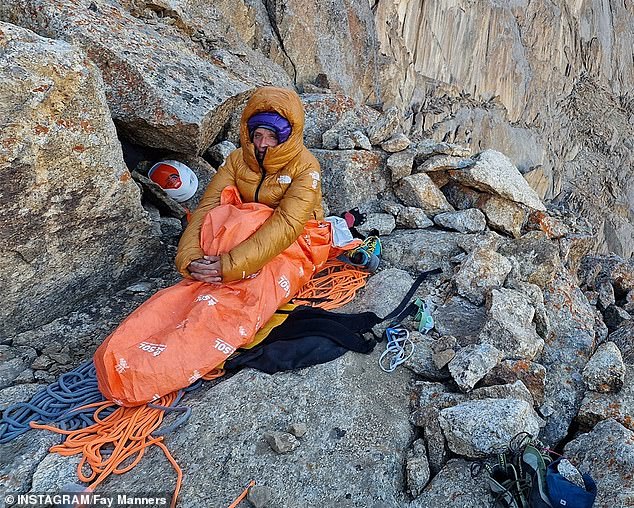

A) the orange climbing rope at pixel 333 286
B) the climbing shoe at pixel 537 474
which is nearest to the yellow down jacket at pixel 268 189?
the orange climbing rope at pixel 333 286

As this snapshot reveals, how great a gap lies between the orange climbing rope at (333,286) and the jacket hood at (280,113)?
1.00 m

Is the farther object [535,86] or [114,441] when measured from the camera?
[535,86]

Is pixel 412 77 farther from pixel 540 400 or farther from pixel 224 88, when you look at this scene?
pixel 540 400

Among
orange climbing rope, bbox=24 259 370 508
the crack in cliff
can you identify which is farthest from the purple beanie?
the crack in cliff

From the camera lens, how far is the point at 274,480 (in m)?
2.50

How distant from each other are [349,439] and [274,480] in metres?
0.47

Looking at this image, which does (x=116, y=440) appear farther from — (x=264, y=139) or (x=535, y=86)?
(x=535, y=86)

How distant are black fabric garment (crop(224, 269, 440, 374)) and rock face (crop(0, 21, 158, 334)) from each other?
5.31 ft

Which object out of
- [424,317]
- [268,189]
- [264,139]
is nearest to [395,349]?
[424,317]

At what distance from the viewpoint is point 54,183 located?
3.52 meters

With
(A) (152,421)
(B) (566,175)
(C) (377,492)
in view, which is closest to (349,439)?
(C) (377,492)

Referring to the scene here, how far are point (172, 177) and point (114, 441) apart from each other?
2.80 meters

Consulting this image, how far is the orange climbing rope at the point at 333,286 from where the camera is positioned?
386 centimetres

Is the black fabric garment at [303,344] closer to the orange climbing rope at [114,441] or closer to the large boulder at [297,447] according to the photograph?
the large boulder at [297,447]
